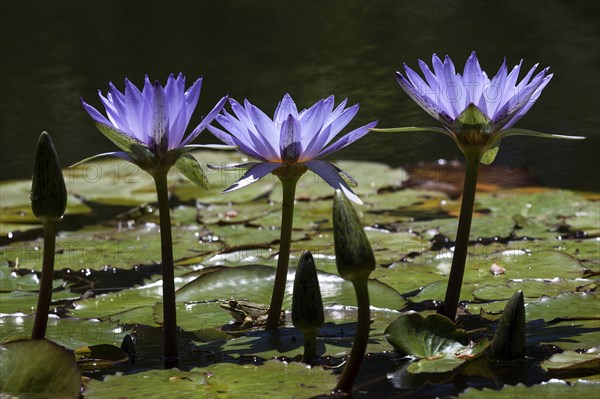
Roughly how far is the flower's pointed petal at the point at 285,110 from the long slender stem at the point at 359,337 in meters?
0.35

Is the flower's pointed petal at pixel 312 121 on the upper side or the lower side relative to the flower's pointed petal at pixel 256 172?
upper

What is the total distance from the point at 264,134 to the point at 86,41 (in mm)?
5064

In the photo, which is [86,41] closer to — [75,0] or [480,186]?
[75,0]

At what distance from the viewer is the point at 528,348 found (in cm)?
123

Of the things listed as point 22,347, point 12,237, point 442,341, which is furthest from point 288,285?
point 12,237

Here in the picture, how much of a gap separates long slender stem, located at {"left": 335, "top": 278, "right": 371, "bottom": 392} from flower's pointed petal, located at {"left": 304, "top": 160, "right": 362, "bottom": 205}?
0.61ft

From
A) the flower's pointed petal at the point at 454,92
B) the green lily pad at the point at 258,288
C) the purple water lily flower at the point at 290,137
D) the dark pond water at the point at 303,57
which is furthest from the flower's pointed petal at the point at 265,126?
the dark pond water at the point at 303,57

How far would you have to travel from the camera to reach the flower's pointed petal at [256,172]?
1.15 m

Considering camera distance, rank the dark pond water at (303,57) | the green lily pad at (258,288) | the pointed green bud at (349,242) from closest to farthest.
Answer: the pointed green bud at (349,242) < the green lily pad at (258,288) < the dark pond water at (303,57)

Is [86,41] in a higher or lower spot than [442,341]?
higher

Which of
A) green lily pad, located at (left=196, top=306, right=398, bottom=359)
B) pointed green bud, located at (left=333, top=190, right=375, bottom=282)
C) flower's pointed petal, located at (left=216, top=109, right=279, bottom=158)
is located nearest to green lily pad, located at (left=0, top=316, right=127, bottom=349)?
green lily pad, located at (left=196, top=306, right=398, bottom=359)

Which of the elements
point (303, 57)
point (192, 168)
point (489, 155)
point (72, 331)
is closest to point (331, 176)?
point (192, 168)

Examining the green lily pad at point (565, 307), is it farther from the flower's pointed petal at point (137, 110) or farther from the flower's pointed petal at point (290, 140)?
the flower's pointed petal at point (137, 110)

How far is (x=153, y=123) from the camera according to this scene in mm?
1125
